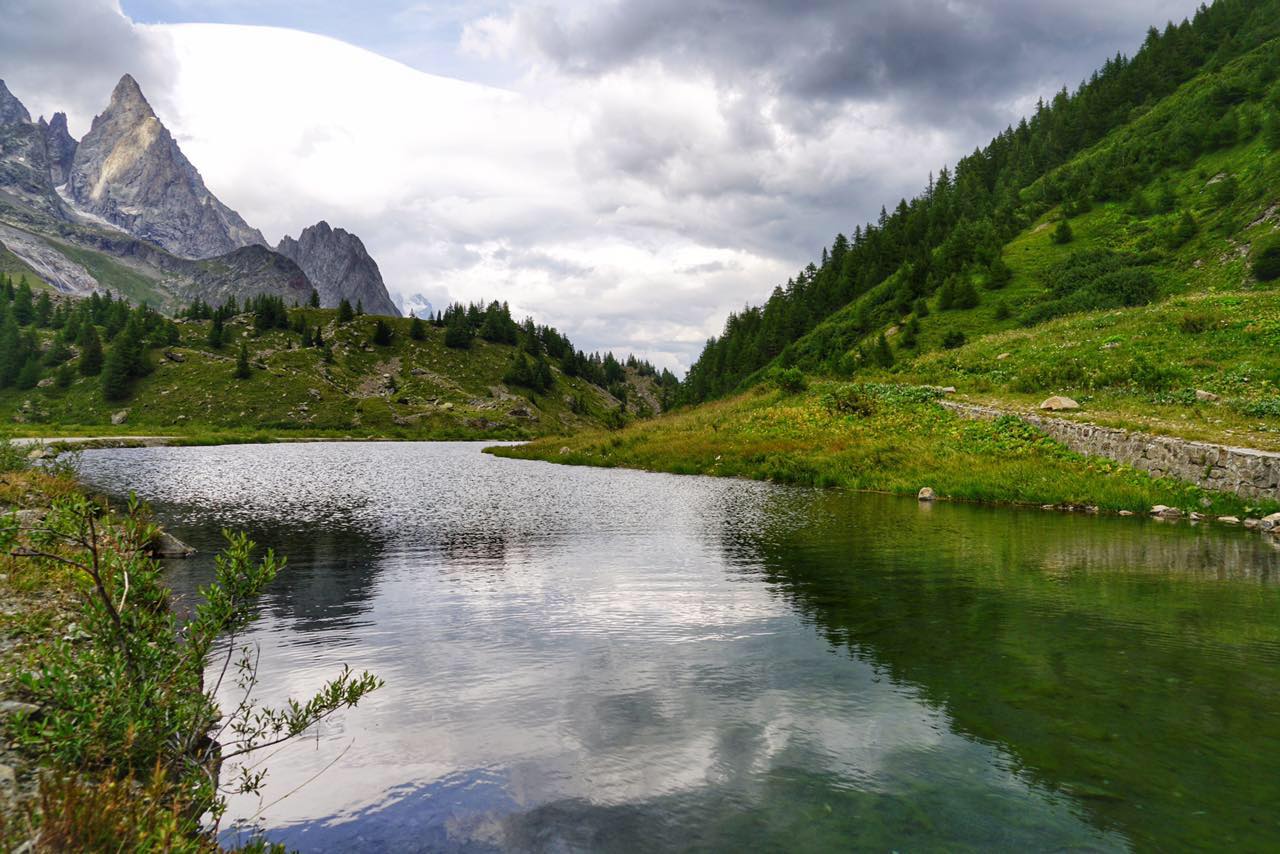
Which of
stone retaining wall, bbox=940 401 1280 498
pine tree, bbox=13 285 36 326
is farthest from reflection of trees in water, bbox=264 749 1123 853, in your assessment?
pine tree, bbox=13 285 36 326

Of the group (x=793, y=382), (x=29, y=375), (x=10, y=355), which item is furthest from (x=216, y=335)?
(x=793, y=382)

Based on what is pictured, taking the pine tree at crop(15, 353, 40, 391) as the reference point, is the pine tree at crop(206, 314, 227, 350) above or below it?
above

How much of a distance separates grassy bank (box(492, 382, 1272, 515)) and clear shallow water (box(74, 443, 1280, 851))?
7260 mm

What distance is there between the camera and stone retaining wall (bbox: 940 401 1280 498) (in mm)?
24328

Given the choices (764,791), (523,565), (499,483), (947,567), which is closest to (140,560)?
(764,791)

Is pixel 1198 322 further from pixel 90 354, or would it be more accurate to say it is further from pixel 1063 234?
pixel 90 354

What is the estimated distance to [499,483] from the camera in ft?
143

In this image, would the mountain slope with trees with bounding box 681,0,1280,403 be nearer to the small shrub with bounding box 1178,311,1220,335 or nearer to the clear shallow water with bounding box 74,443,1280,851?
the small shrub with bounding box 1178,311,1220,335

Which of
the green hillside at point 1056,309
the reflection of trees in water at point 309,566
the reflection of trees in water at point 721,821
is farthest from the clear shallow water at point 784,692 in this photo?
the green hillside at point 1056,309

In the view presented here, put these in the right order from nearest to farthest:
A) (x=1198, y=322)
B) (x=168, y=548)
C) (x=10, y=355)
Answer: (x=168, y=548)
(x=1198, y=322)
(x=10, y=355)

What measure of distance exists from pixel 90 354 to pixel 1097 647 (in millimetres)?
192921

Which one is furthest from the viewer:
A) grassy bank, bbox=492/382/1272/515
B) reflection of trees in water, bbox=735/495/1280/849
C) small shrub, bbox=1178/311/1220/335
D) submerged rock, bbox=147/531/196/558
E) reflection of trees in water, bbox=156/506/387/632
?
small shrub, bbox=1178/311/1220/335

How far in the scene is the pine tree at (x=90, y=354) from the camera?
14475cm

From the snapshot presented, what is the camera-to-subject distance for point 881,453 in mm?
40375
